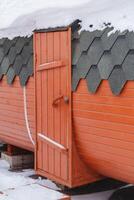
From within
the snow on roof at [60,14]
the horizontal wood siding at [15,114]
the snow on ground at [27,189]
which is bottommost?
the snow on ground at [27,189]

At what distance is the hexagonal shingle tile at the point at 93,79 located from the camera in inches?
160

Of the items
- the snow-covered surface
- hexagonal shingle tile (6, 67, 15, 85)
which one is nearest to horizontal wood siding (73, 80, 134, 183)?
the snow-covered surface

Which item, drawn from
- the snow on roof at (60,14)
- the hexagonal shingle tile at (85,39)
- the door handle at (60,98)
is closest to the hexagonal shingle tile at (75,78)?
the door handle at (60,98)

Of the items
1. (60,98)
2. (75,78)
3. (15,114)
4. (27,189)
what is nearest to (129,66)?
(75,78)

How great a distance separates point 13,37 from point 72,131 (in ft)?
5.80

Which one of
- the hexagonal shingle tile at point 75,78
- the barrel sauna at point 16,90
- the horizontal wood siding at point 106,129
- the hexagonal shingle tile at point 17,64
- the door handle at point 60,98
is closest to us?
the horizontal wood siding at point 106,129

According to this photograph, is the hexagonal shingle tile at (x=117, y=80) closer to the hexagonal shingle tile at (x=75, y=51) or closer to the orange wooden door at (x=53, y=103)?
the hexagonal shingle tile at (x=75, y=51)

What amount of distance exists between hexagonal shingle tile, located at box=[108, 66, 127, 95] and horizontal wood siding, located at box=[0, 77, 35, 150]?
153 cm

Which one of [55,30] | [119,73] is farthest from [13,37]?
[119,73]

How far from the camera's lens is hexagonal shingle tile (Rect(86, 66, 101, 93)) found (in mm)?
4074

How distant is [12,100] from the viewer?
5688mm

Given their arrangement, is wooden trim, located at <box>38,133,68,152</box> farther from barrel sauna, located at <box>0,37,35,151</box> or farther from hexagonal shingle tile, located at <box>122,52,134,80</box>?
hexagonal shingle tile, located at <box>122,52,134,80</box>

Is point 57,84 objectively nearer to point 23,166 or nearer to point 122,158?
point 122,158

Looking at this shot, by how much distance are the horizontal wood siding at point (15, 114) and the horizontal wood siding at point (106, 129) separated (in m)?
1.03
